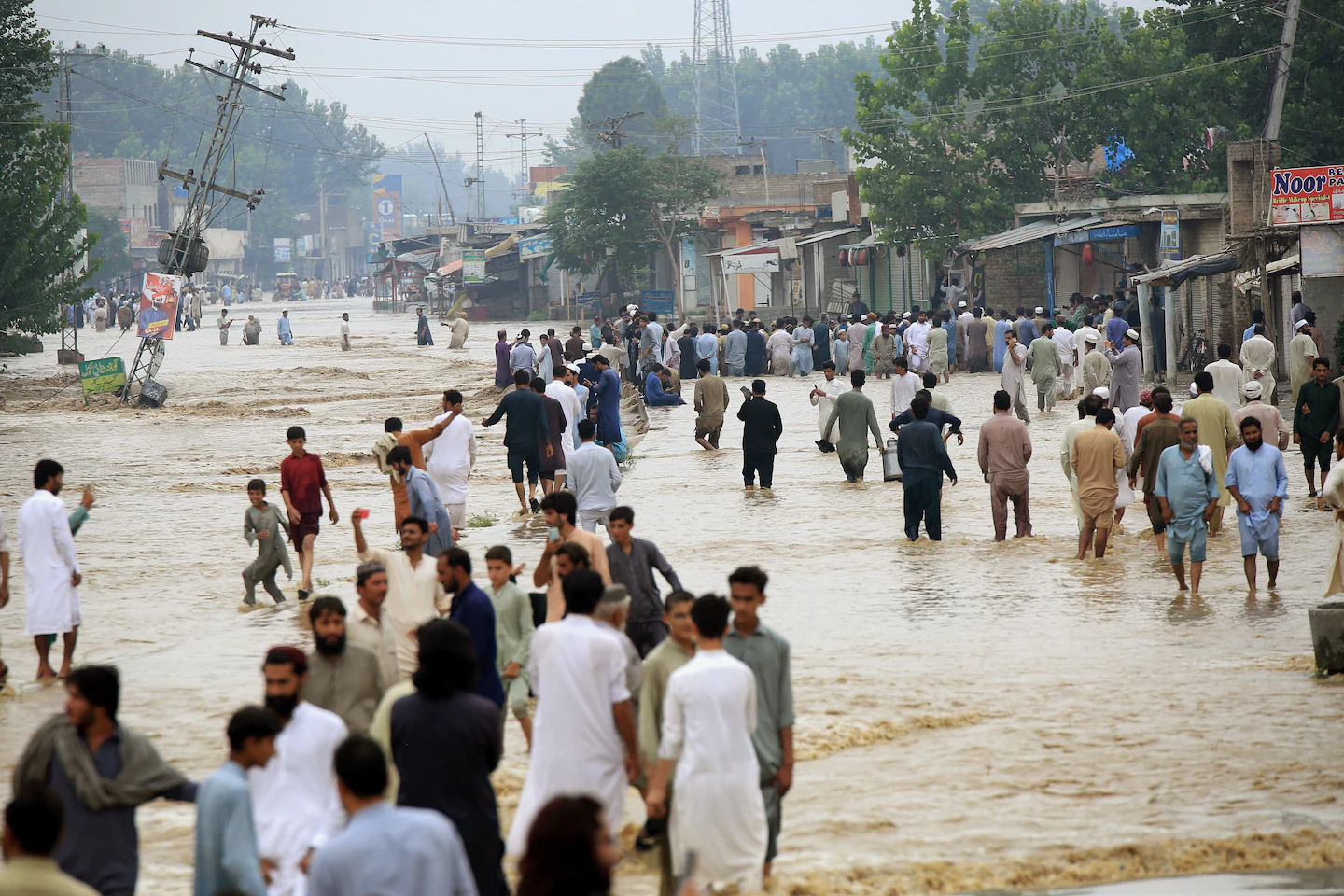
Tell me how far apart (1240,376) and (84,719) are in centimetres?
1539

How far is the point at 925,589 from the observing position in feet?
40.8

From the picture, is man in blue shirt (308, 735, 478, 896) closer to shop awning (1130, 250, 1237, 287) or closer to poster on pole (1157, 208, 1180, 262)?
shop awning (1130, 250, 1237, 287)

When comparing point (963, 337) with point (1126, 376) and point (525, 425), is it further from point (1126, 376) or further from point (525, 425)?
point (525, 425)

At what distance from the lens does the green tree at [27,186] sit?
99.0 ft

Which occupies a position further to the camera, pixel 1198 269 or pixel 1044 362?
pixel 1198 269

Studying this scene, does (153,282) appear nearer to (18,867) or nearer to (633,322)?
(633,322)

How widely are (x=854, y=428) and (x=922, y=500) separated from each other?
→ 12.5 ft

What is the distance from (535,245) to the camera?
210 ft

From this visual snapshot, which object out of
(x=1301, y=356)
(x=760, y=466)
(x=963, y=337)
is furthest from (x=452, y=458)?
(x=963, y=337)

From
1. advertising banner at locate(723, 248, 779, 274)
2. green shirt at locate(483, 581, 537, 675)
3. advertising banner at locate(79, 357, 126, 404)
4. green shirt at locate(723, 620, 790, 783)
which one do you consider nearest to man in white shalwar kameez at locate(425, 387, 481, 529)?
green shirt at locate(483, 581, 537, 675)

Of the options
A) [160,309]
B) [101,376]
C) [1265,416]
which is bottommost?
[1265,416]

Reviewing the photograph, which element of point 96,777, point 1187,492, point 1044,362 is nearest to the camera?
point 96,777

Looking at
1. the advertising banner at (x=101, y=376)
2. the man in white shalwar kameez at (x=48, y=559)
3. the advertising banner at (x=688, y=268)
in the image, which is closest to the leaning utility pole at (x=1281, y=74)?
the advertising banner at (x=101, y=376)

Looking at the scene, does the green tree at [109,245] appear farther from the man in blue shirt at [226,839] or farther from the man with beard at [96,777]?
the man in blue shirt at [226,839]
